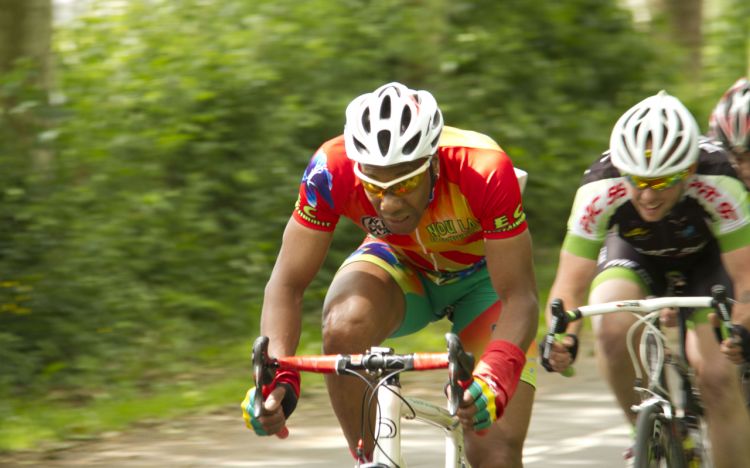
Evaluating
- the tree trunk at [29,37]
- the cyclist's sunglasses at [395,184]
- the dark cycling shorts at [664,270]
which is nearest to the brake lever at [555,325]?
the dark cycling shorts at [664,270]

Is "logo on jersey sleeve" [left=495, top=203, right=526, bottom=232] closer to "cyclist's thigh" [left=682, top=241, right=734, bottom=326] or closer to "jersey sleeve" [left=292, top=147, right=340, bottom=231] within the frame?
"jersey sleeve" [left=292, top=147, right=340, bottom=231]

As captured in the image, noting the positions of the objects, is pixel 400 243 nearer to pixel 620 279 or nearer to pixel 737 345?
pixel 620 279

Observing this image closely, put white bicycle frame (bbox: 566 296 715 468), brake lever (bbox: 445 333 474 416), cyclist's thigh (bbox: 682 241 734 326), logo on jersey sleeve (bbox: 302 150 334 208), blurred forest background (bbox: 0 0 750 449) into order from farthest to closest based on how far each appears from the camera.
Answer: blurred forest background (bbox: 0 0 750 449) → cyclist's thigh (bbox: 682 241 734 326) → white bicycle frame (bbox: 566 296 715 468) → logo on jersey sleeve (bbox: 302 150 334 208) → brake lever (bbox: 445 333 474 416)

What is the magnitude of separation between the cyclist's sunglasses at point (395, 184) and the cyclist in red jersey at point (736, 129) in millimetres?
2342

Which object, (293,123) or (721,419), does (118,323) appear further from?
(721,419)

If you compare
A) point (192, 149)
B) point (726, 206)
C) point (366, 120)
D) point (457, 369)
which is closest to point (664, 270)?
point (726, 206)

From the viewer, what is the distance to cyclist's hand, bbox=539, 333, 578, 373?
15.5 ft

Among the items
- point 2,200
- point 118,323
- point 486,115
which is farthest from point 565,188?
point 2,200

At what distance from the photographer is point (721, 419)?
198 inches

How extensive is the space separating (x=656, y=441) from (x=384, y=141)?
5.23 feet

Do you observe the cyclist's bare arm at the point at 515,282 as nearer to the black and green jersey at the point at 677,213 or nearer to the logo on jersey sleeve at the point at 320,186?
the logo on jersey sleeve at the point at 320,186

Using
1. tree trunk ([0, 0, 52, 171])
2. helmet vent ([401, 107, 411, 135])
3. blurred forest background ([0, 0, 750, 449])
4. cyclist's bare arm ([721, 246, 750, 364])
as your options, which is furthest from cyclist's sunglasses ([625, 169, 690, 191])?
tree trunk ([0, 0, 52, 171])

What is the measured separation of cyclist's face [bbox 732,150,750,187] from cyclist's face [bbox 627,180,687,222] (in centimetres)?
104

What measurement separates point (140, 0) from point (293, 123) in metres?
1.60
